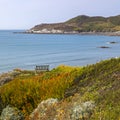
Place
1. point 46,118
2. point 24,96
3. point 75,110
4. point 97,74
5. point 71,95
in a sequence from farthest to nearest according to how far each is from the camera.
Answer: point 24,96 → point 97,74 → point 71,95 → point 46,118 → point 75,110

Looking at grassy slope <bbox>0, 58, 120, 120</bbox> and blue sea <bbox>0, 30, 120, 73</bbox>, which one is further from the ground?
grassy slope <bbox>0, 58, 120, 120</bbox>

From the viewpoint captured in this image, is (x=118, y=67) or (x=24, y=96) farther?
(x=24, y=96)

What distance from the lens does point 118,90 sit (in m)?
9.81

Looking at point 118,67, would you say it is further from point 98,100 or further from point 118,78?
point 98,100

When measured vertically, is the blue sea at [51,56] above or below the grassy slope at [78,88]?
below

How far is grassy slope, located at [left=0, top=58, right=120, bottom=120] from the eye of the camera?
384 inches

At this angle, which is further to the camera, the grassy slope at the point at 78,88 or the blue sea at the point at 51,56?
the blue sea at the point at 51,56

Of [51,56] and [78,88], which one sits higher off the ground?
[78,88]

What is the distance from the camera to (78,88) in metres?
11.6

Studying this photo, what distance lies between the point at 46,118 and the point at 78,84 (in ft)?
6.81

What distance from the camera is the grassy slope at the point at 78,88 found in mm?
9758

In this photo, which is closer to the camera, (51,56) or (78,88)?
(78,88)

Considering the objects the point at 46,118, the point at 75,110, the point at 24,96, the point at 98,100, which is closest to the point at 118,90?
the point at 98,100

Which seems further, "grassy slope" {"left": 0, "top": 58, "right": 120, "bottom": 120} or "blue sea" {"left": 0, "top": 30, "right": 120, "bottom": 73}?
"blue sea" {"left": 0, "top": 30, "right": 120, "bottom": 73}
